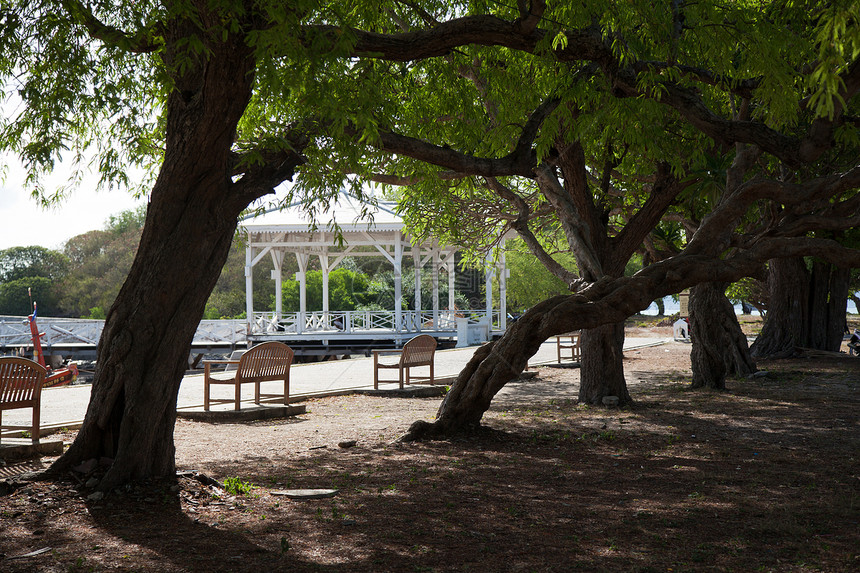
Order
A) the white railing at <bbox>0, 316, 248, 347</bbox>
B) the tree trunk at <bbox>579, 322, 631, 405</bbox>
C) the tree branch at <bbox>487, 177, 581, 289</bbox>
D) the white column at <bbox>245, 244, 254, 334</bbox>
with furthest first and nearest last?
1. the white railing at <bbox>0, 316, 248, 347</bbox>
2. the white column at <bbox>245, 244, 254, 334</bbox>
3. the tree branch at <bbox>487, 177, 581, 289</bbox>
4. the tree trunk at <bbox>579, 322, 631, 405</bbox>

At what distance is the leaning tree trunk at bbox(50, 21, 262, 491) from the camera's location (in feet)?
15.7

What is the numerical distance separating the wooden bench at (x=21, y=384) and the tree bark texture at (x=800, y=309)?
16.4 metres

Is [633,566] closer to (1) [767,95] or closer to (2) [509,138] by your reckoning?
(1) [767,95]

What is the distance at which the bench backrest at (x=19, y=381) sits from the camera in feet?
19.0

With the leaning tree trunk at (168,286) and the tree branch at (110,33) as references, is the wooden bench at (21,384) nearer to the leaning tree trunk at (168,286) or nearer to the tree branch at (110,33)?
the leaning tree trunk at (168,286)

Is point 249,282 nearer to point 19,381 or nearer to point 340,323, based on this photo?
point 340,323

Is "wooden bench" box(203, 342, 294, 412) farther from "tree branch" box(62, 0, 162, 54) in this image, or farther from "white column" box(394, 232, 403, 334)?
"white column" box(394, 232, 403, 334)

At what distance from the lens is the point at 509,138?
28.7 ft

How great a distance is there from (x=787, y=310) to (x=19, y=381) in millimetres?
17104

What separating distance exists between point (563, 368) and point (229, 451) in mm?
10944

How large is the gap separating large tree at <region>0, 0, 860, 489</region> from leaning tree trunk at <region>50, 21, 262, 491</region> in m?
0.01

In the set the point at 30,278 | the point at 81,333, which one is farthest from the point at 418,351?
the point at 30,278

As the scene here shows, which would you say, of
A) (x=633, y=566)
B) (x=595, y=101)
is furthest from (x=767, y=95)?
(x=633, y=566)

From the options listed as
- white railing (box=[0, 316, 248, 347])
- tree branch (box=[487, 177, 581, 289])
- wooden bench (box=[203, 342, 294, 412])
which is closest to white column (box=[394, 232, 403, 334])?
white railing (box=[0, 316, 248, 347])
